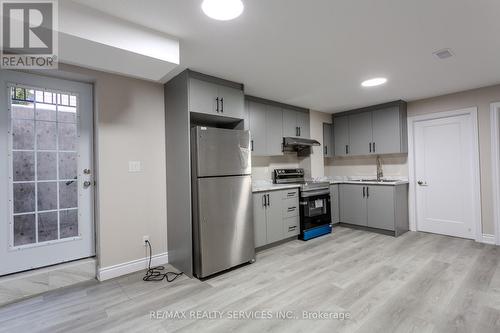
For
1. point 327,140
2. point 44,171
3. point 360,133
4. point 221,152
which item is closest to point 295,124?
point 327,140

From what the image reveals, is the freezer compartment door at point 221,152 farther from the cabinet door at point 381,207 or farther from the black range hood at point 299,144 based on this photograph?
the cabinet door at point 381,207

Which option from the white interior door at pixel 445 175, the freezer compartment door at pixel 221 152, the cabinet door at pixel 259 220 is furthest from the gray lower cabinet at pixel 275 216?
the white interior door at pixel 445 175

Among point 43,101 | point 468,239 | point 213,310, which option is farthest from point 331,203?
point 43,101

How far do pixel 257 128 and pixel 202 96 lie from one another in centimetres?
129

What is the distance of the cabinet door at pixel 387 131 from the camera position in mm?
4215

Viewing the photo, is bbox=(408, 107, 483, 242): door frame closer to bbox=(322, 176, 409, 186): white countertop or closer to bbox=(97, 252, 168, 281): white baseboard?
bbox=(322, 176, 409, 186): white countertop

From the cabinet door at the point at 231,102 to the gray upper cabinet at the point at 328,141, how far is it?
8.48 ft

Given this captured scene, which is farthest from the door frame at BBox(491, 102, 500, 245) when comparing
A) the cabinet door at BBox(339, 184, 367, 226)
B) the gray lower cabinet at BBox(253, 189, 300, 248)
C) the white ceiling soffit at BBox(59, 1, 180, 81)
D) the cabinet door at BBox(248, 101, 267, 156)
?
the white ceiling soffit at BBox(59, 1, 180, 81)

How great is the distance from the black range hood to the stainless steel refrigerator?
134cm

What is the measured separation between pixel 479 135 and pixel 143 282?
492 cm

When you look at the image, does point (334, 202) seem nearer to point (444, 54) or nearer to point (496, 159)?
point (496, 159)

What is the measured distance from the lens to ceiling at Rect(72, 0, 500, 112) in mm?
1741

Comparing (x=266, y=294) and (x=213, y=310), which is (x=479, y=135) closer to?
(x=266, y=294)

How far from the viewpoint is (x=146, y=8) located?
67.3 inches
